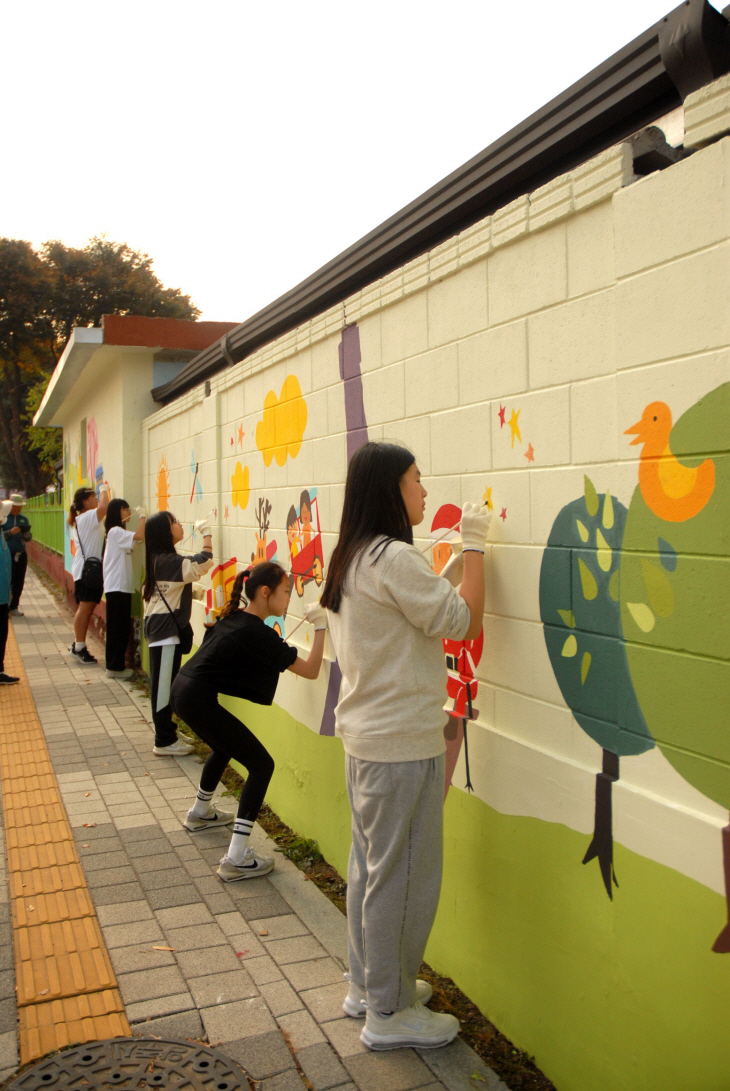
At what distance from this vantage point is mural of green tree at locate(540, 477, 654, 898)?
7.70 ft

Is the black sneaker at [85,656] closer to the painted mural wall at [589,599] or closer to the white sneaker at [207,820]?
the white sneaker at [207,820]

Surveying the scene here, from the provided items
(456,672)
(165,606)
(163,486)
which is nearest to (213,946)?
(456,672)

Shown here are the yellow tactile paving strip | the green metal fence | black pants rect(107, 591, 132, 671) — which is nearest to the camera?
the yellow tactile paving strip

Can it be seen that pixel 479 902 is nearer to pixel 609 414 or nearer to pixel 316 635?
pixel 316 635

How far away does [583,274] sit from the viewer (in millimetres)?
2490

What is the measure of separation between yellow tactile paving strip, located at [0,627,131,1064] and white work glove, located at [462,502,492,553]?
200cm

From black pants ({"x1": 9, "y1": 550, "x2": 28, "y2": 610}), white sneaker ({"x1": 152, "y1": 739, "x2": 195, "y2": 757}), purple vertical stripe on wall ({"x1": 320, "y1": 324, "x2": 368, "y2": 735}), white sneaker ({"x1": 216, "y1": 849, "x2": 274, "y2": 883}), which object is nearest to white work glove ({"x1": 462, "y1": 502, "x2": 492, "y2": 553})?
purple vertical stripe on wall ({"x1": 320, "y1": 324, "x2": 368, "y2": 735})

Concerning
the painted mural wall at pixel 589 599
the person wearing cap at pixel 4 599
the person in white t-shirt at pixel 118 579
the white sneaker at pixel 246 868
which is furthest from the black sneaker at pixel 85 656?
the painted mural wall at pixel 589 599

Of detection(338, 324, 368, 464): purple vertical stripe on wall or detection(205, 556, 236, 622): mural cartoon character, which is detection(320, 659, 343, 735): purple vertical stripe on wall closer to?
detection(338, 324, 368, 464): purple vertical stripe on wall

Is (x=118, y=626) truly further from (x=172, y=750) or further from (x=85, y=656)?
(x=172, y=750)

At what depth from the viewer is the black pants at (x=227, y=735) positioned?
14.1 ft

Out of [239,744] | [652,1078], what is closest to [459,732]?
[652,1078]

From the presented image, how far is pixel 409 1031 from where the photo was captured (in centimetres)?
282

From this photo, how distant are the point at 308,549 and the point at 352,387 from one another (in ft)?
3.22
